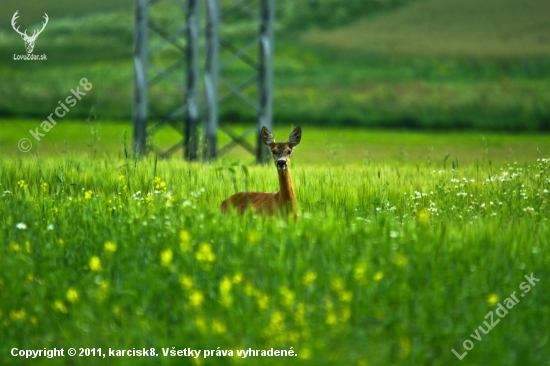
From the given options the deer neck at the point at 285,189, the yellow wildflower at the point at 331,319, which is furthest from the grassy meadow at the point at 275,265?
the deer neck at the point at 285,189

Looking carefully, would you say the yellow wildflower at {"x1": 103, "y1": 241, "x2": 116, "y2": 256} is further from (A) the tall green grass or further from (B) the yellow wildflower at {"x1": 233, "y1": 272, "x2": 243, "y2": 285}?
(B) the yellow wildflower at {"x1": 233, "y1": 272, "x2": 243, "y2": 285}

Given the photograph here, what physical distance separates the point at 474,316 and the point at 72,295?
3.04 meters

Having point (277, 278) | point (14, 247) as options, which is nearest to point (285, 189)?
point (277, 278)

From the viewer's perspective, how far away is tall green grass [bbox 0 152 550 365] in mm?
5184

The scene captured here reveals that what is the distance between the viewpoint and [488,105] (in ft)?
95.0

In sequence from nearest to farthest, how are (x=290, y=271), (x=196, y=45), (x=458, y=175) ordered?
(x=290, y=271)
(x=458, y=175)
(x=196, y=45)

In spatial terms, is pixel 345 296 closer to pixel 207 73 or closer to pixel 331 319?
pixel 331 319

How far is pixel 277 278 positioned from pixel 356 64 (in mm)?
33351

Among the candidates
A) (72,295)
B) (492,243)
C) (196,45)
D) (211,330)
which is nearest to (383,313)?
(211,330)

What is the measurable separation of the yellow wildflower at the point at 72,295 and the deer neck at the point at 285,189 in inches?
88.3

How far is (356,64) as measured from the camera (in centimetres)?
3834

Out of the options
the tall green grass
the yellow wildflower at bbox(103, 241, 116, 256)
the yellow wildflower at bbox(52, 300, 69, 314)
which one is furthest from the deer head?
the yellow wildflower at bbox(52, 300, 69, 314)

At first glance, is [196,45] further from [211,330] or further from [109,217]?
[211,330]

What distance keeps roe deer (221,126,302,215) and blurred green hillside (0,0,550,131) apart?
19.9 m
